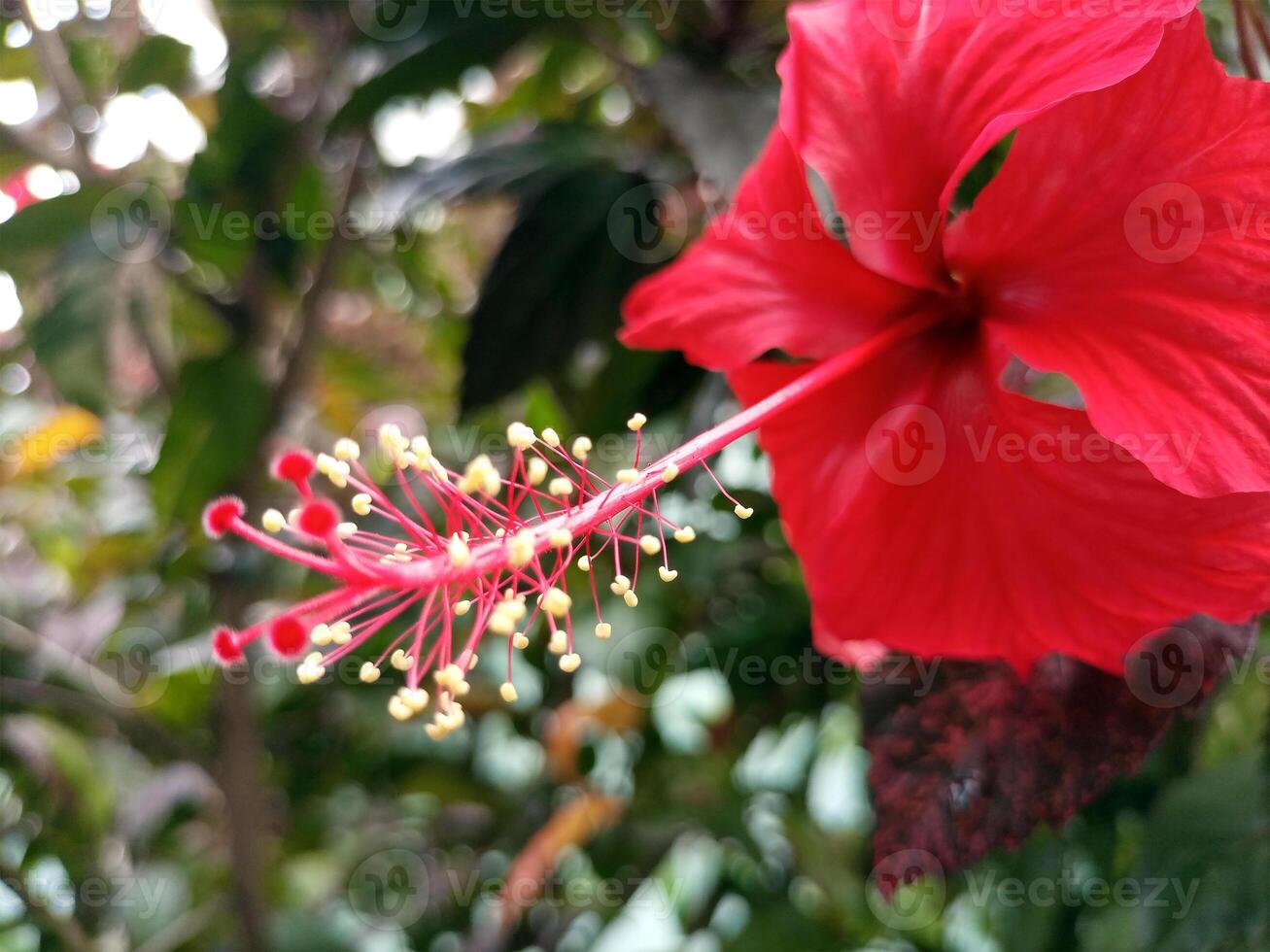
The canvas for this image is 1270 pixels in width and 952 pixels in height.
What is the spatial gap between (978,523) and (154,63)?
642 mm

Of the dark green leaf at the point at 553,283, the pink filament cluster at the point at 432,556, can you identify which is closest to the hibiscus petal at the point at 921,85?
the pink filament cluster at the point at 432,556

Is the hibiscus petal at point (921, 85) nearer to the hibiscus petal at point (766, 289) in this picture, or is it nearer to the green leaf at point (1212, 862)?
the hibiscus petal at point (766, 289)

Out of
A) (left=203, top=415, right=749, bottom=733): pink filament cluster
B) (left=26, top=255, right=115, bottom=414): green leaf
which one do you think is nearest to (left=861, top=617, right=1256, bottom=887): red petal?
(left=203, top=415, right=749, bottom=733): pink filament cluster

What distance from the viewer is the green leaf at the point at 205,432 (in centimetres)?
62

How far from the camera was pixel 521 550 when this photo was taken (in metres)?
0.30

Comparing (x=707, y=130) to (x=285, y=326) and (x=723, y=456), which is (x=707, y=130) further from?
(x=285, y=326)

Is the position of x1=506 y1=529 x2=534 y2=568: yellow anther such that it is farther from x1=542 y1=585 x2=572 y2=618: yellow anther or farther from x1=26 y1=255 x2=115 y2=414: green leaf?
x1=26 y1=255 x2=115 y2=414: green leaf

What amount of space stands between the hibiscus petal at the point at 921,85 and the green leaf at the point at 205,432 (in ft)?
1.49

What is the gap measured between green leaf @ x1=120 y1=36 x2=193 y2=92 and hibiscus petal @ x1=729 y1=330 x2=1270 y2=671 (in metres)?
0.52

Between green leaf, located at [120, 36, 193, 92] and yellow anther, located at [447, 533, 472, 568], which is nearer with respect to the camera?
yellow anther, located at [447, 533, 472, 568]

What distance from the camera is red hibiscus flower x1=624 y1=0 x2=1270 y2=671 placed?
0.92ft

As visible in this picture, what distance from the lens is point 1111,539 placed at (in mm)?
312

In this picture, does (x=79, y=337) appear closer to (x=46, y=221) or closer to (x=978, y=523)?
(x=46, y=221)

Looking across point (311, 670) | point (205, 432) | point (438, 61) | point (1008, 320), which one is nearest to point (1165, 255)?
point (1008, 320)
